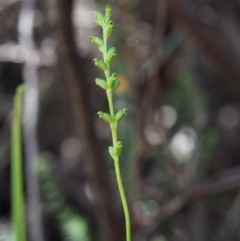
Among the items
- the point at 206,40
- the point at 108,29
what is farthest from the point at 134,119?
the point at 108,29

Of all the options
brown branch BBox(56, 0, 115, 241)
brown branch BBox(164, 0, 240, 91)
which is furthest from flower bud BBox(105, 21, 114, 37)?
brown branch BBox(164, 0, 240, 91)

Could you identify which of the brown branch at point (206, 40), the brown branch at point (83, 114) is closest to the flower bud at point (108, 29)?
the brown branch at point (83, 114)

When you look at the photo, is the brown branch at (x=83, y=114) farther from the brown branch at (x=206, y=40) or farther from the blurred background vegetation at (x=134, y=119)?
the brown branch at (x=206, y=40)

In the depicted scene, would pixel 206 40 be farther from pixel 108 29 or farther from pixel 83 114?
pixel 108 29

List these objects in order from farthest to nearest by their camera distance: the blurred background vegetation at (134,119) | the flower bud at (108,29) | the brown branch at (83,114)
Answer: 1. the blurred background vegetation at (134,119)
2. the brown branch at (83,114)
3. the flower bud at (108,29)

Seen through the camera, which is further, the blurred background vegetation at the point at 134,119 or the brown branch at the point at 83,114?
the blurred background vegetation at the point at 134,119

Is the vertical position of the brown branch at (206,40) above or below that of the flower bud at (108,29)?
above

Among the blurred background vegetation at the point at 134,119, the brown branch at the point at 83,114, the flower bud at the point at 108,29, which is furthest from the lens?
the blurred background vegetation at the point at 134,119
